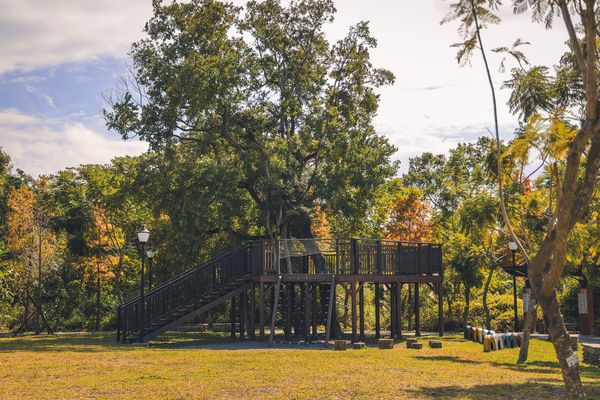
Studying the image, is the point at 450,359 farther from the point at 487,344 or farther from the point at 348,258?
the point at 348,258

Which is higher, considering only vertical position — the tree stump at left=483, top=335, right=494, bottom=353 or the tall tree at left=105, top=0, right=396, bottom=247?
the tall tree at left=105, top=0, right=396, bottom=247

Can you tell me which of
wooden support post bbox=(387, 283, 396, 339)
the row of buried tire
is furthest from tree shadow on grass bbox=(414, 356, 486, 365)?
wooden support post bbox=(387, 283, 396, 339)

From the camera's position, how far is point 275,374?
14.8 meters

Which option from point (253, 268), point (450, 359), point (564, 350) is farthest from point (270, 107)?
point (564, 350)

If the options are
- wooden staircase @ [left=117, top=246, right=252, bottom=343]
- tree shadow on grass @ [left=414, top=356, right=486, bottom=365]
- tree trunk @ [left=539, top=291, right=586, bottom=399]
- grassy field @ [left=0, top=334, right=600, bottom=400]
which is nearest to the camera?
tree trunk @ [left=539, top=291, right=586, bottom=399]

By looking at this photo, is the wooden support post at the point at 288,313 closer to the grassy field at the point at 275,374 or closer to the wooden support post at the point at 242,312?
the wooden support post at the point at 242,312

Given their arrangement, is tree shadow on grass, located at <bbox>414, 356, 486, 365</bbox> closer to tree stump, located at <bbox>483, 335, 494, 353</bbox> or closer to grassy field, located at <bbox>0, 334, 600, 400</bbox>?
grassy field, located at <bbox>0, 334, 600, 400</bbox>

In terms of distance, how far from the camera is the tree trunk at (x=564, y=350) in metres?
9.75

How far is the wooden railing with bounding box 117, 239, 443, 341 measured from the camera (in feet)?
79.9

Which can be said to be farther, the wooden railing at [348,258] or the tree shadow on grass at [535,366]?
the wooden railing at [348,258]

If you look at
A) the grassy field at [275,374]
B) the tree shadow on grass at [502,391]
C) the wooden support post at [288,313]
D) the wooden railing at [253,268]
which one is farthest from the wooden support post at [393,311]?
the tree shadow on grass at [502,391]

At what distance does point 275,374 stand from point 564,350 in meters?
6.64

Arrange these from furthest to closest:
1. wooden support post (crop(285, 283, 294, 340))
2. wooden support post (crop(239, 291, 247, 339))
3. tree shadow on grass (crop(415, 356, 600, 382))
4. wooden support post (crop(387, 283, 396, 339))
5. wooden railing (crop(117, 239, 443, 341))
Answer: wooden support post (crop(387, 283, 396, 339)) → wooden support post (crop(239, 291, 247, 339)) → wooden support post (crop(285, 283, 294, 340)) → wooden railing (crop(117, 239, 443, 341)) → tree shadow on grass (crop(415, 356, 600, 382))

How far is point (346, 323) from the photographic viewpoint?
37344 mm
